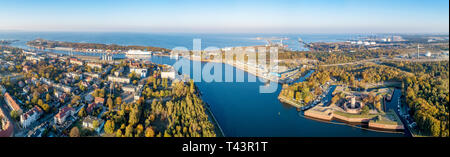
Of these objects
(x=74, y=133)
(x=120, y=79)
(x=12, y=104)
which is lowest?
(x=74, y=133)

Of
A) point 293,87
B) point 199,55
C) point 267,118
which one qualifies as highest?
point 199,55

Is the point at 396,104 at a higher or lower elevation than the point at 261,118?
higher

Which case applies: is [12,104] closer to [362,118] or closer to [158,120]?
[158,120]

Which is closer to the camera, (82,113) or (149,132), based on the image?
(149,132)

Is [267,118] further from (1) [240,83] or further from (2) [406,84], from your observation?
(2) [406,84]

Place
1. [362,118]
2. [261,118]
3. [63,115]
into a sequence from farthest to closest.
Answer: [261,118], [362,118], [63,115]

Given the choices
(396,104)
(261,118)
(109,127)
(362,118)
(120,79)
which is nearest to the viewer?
(109,127)

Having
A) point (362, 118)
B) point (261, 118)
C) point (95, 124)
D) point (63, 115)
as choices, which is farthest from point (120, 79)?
point (362, 118)

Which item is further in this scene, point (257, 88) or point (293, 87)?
point (257, 88)
